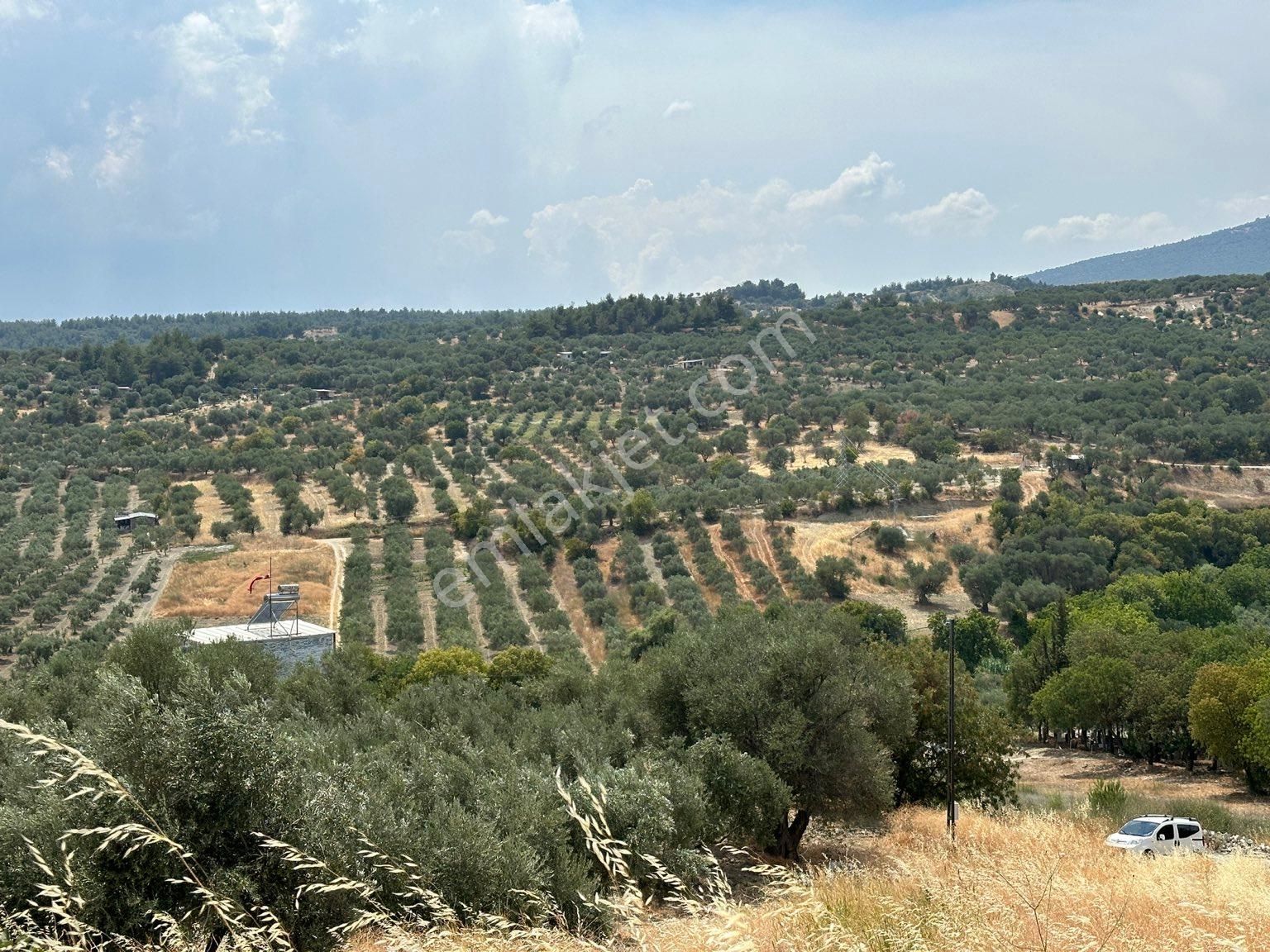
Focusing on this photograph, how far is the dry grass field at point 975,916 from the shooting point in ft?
13.6

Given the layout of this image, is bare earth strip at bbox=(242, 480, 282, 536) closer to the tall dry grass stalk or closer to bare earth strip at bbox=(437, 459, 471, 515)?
bare earth strip at bbox=(437, 459, 471, 515)

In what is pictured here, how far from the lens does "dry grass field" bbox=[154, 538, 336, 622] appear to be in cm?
3938

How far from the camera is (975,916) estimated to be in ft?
14.6

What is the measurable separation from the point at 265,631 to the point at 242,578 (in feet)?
36.0

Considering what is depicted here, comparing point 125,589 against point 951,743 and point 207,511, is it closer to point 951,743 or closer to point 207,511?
point 207,511

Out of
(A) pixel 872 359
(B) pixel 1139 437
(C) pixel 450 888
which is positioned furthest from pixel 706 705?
(A) pixel 872 359

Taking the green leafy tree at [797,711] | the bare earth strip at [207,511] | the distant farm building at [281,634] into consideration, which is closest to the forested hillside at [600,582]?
the green leafy tree at [797,711]

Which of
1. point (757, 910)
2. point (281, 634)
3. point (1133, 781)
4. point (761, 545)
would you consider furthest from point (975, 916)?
point (761, 545)

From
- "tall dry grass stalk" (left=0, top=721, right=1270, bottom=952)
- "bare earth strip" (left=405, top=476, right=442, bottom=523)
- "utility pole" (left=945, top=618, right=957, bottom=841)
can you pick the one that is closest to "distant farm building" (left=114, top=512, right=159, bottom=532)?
"bare earth strip" (left=405, top=476, right=442, bottom=523)

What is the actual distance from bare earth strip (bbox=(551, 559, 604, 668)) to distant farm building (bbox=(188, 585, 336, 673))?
9.03 metres

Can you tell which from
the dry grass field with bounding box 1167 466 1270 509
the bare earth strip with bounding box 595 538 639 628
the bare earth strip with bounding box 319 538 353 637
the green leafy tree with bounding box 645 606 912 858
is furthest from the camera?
the dry grass field with bounding box 1167 466 1270 509

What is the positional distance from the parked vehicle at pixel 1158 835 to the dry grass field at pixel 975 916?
4.81m

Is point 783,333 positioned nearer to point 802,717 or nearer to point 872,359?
point 872,359

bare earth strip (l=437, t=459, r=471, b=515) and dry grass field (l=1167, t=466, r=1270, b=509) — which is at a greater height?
bare earth strip (l=437, t=459, r=471, b=515)
